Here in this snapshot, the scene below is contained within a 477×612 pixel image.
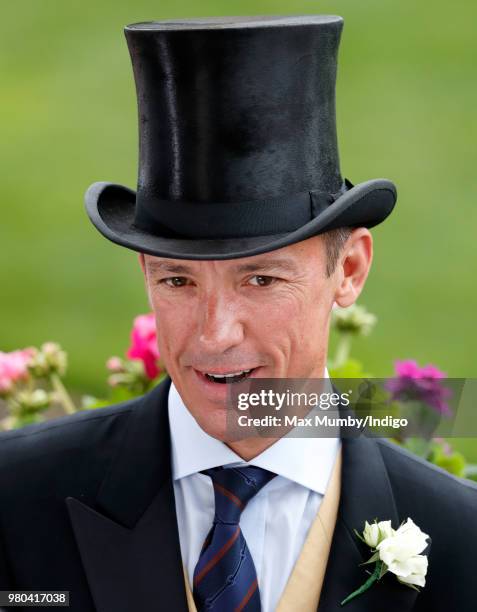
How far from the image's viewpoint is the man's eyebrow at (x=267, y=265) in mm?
3207

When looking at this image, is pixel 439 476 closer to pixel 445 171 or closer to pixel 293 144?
pixel 293 144

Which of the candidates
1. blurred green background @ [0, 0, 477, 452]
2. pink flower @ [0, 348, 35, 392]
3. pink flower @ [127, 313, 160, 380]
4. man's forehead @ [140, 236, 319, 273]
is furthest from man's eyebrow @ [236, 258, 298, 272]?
blurred green background @ [0, 0, 477, 452]

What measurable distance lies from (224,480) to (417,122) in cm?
711

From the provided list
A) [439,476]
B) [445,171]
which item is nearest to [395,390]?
[439,476]

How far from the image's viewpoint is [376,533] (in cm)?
337

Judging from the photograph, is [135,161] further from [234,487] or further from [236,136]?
[236,136]

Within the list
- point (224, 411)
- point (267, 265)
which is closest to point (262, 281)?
point (267, 265)

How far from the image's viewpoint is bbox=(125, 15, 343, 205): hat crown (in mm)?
3135

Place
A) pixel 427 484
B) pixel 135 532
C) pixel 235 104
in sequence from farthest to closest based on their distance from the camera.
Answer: pixel 427 484, pixel 135 532, pixel 235 104

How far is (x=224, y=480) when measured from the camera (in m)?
3.43

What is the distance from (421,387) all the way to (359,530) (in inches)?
37.5

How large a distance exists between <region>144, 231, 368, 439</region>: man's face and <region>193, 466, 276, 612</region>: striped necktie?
183mm

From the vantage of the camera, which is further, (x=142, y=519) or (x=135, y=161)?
(x=135, y=161)

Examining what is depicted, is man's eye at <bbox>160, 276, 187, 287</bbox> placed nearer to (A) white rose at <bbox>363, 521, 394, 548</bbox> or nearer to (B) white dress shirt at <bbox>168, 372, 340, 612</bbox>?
(B) white dress shirt at <bbox>168, 372, 340, 612</bbox>
